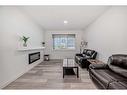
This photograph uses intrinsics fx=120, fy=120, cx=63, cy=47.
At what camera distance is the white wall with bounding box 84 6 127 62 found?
153 inches

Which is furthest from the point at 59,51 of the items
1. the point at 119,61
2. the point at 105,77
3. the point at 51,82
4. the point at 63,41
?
the point at 105,77

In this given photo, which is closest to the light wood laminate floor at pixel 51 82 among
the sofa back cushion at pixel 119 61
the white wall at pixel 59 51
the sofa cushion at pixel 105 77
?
the sofa cushion at pixel 105 77

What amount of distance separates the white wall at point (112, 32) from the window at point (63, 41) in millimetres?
3720

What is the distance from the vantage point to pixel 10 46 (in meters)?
3.68

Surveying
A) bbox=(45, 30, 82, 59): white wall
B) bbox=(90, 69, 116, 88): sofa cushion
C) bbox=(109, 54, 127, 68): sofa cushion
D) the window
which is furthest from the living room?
the window

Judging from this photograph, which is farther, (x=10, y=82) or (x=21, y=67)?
(x=21, y=67)

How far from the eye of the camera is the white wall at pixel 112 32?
3.90m

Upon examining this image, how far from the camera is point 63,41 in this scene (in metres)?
9.34

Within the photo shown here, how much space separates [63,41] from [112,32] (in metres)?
5.17

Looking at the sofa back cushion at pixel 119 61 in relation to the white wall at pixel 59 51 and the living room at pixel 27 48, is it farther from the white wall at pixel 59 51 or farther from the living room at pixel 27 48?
the white wall at pixel 59 51

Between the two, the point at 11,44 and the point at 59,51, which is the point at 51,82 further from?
the point at 59,51
